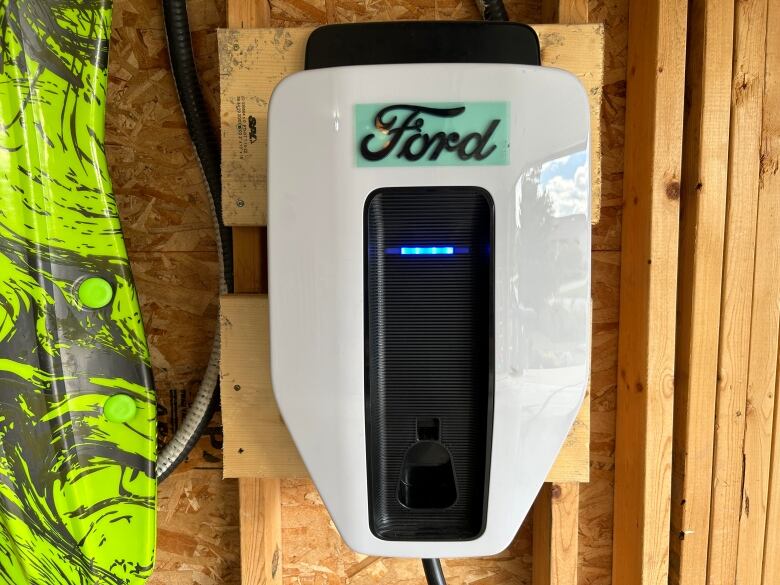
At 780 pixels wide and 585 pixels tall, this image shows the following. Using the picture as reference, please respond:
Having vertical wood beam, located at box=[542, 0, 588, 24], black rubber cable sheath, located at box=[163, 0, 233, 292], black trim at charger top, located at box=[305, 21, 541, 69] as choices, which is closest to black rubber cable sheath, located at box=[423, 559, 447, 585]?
black rubber cable sheath, located at box=[163, 0, 233, 292]

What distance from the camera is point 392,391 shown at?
579mm

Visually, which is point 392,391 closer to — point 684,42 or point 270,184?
point 270,184

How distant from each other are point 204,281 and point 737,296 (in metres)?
0.82

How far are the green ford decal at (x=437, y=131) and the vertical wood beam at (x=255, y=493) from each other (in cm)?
31

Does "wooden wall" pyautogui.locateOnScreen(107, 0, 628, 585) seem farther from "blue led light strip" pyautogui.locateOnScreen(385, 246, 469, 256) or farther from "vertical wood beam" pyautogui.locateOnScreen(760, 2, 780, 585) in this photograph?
"blue led light strip" pyautogui.locateOnScreen(385, 246, 469, 256)

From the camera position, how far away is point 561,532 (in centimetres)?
82

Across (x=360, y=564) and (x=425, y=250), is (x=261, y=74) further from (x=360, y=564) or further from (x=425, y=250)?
(x=360, y=564)

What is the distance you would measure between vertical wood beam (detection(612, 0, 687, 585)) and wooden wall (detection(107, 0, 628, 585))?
0.10 ft

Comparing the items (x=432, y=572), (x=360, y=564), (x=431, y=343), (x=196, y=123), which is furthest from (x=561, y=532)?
(x=196, y=123)

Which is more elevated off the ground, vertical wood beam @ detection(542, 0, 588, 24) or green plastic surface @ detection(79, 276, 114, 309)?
vertical wood beam @ detection(542, 0, 588, 24)

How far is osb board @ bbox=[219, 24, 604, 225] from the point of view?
0.69 meters

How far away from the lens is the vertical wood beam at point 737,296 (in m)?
0.76

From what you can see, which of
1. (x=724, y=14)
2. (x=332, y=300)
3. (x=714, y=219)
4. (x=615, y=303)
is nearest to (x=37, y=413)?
(x=332, y=300)

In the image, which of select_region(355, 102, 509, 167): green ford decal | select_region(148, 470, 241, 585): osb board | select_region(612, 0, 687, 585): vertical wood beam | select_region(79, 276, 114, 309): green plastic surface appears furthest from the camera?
select_region(148, 470, 241, 585): osb board
